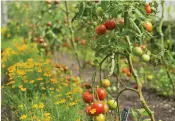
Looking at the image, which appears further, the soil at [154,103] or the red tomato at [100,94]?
the soil at [154,103]

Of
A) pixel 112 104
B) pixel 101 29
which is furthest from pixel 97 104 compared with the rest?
pixel 101 29

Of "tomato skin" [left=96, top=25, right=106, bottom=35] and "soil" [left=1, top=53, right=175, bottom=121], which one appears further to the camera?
"soil" [left=1, top=53, right=175, bottom=121]

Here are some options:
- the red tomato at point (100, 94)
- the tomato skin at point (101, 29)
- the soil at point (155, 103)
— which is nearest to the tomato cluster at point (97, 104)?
the red tomato at point (100, 94)

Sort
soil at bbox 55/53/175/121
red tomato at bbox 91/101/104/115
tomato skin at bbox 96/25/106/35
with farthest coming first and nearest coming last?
soil at bbox 55/53/175/121, tomato skin at bbox 96/25/106/35, red tomato at bbox 91/101/104/115

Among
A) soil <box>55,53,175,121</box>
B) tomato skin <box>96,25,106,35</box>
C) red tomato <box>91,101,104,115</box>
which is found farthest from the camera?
soil <box>55,53,175,121</box>

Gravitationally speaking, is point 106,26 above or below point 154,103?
above

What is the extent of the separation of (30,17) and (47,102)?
19.5 ft

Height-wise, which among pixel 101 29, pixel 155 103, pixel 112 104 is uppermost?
pixel 101 29

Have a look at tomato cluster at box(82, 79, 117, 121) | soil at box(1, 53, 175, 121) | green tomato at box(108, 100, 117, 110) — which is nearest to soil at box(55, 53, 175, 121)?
soil at box(1, 53, 175, 121)

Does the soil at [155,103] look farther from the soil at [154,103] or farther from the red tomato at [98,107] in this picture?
the red tomato at [98,107]

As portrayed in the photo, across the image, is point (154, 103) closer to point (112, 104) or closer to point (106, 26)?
point (112, 104)

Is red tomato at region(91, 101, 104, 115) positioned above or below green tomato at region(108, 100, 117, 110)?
above

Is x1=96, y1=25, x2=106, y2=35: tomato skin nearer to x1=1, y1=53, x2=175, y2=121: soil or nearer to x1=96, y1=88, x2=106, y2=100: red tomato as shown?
x1=96, y1=88, x2=106, y2=100: red tomato

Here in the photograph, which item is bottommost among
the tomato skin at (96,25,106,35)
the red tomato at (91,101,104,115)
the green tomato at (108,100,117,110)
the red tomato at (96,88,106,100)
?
the green tomato at (108,100,117,110)
